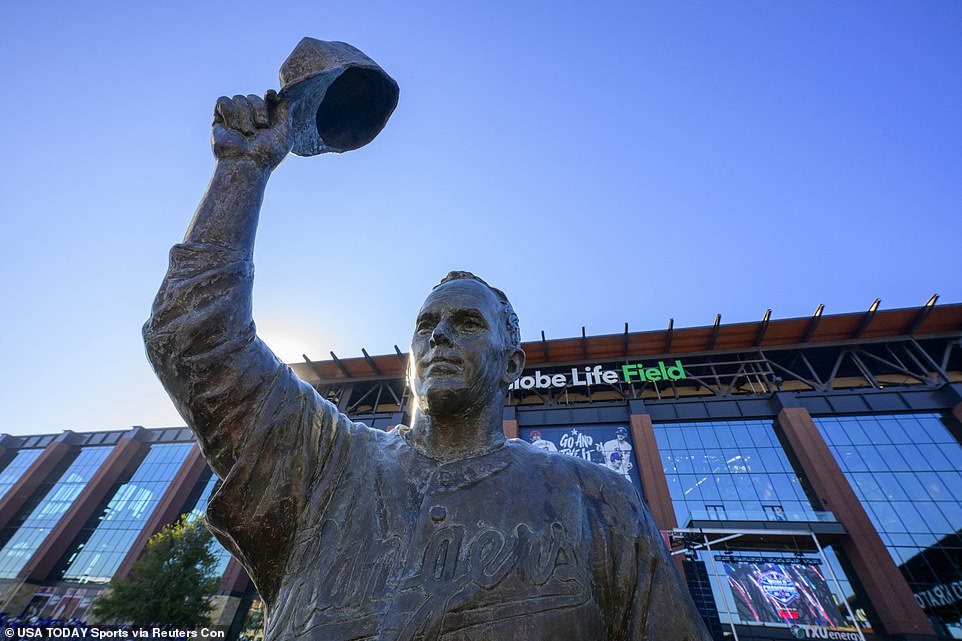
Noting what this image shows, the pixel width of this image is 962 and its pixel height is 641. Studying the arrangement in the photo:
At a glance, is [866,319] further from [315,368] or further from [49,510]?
[49,510]

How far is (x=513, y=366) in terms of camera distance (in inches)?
87.5

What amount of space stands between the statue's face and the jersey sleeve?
525 mm

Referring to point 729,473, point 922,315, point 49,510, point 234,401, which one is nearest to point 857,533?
point 729,473

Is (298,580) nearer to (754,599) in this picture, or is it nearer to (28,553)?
(754,599)

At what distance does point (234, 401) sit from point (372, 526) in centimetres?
58

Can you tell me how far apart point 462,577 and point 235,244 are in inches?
48.3

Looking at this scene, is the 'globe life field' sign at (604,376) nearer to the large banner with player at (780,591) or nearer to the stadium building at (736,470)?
the stadium building at (736,470)

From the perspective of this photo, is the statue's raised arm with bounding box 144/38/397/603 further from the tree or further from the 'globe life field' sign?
the 'globe life field' sign

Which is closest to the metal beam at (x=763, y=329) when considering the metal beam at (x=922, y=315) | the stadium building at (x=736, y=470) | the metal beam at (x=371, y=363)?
the stadium building at (x=736, y=470)

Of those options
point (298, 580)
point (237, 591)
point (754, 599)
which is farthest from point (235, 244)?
point (237, 591)

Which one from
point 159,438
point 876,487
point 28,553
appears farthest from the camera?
point 159,438

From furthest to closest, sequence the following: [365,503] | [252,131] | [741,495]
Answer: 1. [741,495]
2. [252,131]
3. [365,503]

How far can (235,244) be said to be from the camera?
4.50 feet

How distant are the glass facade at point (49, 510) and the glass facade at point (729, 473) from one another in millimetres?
34342
